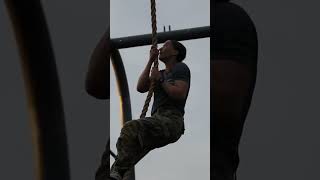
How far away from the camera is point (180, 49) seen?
171 centimetres

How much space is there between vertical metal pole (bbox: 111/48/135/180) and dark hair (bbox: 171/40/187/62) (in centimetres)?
16

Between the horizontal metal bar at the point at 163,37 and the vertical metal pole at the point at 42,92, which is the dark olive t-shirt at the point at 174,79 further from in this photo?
the vertical metal pole at the point at 42,92

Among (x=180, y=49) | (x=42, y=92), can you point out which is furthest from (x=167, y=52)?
(x=42, y=92)

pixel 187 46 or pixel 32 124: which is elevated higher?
pixel 187 46

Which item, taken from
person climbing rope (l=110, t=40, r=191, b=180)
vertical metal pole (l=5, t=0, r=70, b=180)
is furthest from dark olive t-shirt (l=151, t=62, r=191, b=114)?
vertical metal pole (l=5, t=0, r=70, b=180)

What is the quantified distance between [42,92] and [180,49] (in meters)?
0.59

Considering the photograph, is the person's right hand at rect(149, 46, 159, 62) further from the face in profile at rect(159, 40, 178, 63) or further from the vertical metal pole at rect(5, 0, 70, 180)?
the vertical metal pole at rect(5, 0, 70, 180)

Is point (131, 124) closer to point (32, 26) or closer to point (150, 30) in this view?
point (150, 30)

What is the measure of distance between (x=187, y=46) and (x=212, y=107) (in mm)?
161

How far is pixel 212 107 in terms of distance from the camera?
5.56 feet

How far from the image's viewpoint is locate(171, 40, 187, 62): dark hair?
171 cm

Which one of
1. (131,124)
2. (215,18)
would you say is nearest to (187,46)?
(215,18)

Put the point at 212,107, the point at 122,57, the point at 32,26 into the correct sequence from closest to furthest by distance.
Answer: the point at 212,107 < the point at 122,57 < the point at 32,26

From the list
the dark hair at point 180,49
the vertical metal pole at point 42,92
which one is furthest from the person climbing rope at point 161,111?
the vertical metal pole at point 42,92
